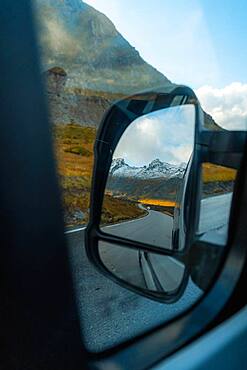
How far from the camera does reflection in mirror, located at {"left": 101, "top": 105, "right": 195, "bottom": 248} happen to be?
1257mm

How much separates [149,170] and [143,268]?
31 cm

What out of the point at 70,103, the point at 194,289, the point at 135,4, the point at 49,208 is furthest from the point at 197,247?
the point at 135,4

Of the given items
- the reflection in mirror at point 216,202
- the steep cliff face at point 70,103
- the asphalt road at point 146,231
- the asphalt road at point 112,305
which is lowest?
the asphalt road at point 112,305

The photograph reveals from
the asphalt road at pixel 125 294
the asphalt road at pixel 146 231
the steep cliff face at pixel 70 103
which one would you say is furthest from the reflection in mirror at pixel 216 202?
the steep cliff face at pixel 70 103

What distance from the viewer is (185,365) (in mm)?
1101

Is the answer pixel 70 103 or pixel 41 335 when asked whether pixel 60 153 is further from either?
pixel 41 335

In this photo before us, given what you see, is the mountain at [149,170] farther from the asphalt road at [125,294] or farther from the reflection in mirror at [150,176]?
the asphalt road at [125,294]

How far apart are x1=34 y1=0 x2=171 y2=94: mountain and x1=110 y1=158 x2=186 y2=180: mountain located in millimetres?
226

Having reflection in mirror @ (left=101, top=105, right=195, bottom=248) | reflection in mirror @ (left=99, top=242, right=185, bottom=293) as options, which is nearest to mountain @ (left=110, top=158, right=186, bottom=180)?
reflection in mirror @ (left=101, top=105, right=195, bottom=248)

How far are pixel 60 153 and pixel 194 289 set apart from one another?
1.96ft

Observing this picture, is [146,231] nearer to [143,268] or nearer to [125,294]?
[143,268]

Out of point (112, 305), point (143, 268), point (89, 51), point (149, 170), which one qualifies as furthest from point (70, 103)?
point (112, 305)

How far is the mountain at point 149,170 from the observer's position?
125 centimetres

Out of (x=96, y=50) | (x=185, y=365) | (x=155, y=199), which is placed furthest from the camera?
(x=155, y=199)
